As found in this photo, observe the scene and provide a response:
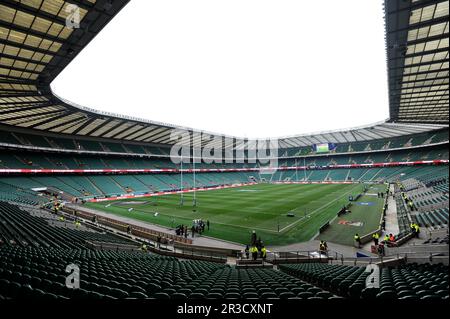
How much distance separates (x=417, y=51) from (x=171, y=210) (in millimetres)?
35075

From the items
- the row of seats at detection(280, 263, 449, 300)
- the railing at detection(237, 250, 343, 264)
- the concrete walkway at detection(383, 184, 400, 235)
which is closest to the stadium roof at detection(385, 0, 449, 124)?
the concrete walkway at detection(383, 184, 400, 235)

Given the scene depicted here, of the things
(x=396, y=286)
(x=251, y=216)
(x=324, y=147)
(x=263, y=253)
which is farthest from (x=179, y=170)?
(x=396, y=286)

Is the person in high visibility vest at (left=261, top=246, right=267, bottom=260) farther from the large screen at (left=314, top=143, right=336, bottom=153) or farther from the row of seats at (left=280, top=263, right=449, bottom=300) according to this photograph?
the large screen at (left=314, top=143, right=336, bottom=153)

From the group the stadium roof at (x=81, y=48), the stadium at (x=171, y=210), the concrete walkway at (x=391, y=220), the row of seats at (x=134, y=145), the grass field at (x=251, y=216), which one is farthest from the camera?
the row of seats at (x=134, y=145)

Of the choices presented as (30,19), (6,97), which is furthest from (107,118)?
(30,19)

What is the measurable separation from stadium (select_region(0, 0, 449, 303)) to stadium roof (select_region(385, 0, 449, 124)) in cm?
11

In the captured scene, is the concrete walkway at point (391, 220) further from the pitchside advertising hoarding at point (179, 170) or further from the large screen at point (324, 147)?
the large screen at point (324, 147)

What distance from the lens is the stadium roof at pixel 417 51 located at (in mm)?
14812

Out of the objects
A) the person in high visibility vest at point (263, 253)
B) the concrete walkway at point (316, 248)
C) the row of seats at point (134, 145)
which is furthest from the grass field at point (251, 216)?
the row of seats at point (134, 145)

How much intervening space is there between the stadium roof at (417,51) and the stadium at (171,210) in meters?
0.11

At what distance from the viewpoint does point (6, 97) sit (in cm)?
3028

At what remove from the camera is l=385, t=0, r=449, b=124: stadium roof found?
14812 millimetres

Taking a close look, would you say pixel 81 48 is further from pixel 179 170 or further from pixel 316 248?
pixel 179 170
